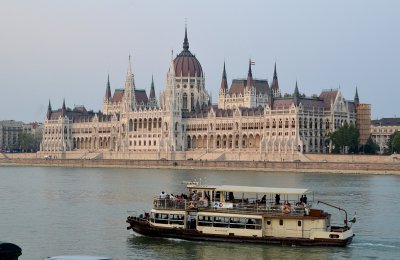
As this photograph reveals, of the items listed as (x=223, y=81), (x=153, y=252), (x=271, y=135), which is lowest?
(x=153, y=252)

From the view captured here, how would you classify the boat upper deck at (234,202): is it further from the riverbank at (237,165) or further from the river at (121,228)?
the riverbank at (237,165)

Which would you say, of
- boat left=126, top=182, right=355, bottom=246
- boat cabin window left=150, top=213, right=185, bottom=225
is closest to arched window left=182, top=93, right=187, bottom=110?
boat left=126, top=182, right=355, bottom=246

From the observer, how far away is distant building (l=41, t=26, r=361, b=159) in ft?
472

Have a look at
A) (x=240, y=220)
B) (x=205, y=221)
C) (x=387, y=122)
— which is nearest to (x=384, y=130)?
(x=387, y=122)

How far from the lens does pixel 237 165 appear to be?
12912 centimetres

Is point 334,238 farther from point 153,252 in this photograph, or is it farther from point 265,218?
point 153,252

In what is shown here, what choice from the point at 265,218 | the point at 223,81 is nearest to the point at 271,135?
the point at 223,81

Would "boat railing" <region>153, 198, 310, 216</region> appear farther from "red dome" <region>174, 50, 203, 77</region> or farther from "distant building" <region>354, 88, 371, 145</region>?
"red dome" <region>174, 50, 203, 77</region>

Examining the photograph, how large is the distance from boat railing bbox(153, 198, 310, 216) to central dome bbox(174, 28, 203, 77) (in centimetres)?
14000

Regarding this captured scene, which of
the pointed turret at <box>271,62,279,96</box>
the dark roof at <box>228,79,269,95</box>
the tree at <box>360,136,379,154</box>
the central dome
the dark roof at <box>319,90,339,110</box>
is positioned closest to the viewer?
the tree at <box>360,136,379,154</box>

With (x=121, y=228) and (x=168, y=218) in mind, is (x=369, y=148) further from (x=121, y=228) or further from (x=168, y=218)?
(x=168, y=218)

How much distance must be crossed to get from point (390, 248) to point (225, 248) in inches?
300

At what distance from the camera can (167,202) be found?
40.4m

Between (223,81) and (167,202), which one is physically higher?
(223,81)
